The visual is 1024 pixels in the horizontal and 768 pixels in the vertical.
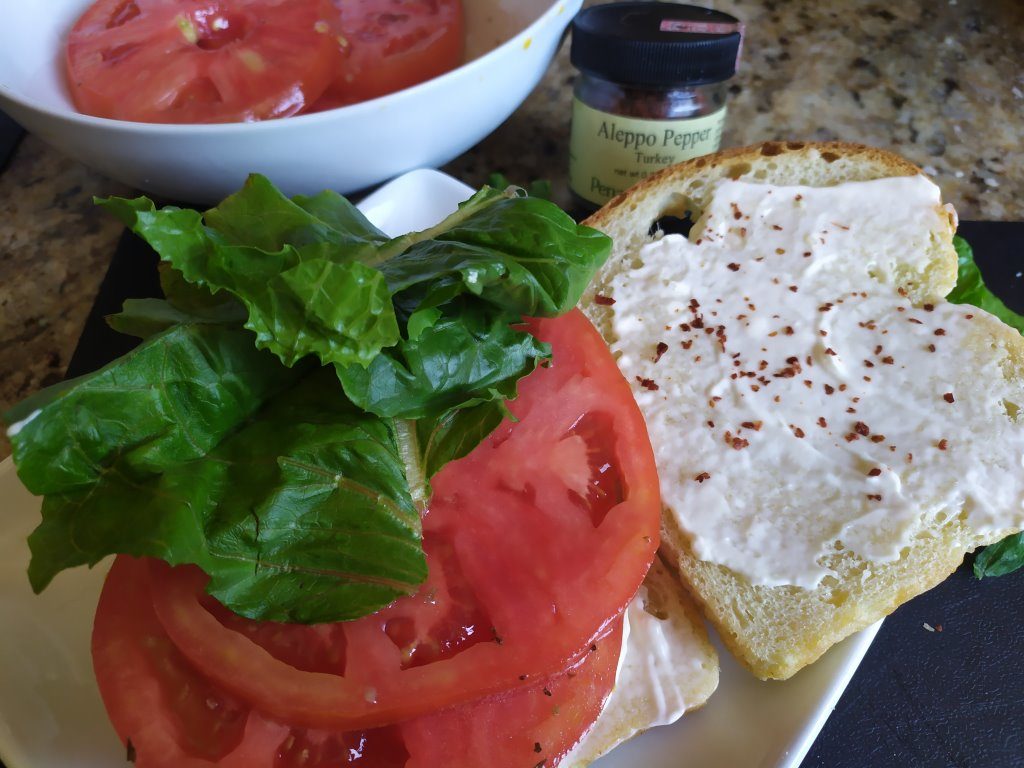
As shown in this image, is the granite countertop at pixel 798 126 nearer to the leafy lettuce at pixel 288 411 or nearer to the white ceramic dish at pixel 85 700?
the white ceramic dish at pixel 85 700

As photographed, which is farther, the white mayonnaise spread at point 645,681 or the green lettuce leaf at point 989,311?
the green lettuce leaf at point 989,311

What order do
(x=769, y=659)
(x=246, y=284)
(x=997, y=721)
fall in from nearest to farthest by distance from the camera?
1. (x=246, y=284)
2. (x=769, y=659)
3. (x=997, y=721)

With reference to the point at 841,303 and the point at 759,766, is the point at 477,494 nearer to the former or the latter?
the point at 759,766

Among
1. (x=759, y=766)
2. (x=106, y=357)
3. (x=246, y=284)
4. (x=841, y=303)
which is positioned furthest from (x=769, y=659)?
(x=106, y=357)

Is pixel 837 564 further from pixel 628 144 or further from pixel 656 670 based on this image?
pixel 628 144

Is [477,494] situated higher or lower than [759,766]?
higher

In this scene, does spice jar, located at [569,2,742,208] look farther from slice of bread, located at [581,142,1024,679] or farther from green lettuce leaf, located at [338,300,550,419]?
green lettuce leaf, located at [338,300,550,419]

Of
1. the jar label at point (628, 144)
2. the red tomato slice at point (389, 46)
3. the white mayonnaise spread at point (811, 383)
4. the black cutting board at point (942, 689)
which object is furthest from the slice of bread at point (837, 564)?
Result: the red tomato slice at point (389, 46)
